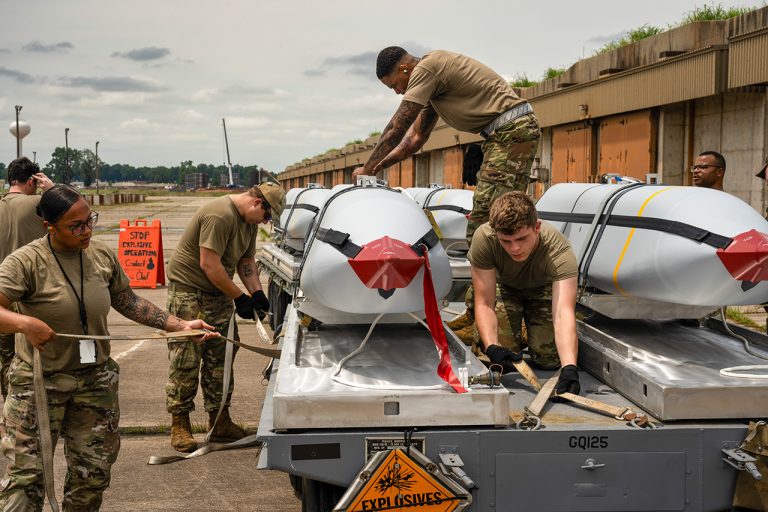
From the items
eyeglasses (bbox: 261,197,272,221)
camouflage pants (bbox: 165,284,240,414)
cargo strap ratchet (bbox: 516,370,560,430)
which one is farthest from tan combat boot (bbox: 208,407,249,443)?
cargo strap ratchet (bbox: 516,370,560,430)

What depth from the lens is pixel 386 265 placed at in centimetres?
399

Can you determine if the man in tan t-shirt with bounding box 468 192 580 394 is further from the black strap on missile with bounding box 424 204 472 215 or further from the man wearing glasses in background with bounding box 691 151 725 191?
the black strap on missile with bounding box 424 204 472 215

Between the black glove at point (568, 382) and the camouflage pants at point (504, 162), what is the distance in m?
1.57

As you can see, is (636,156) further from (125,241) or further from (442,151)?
(442,151)

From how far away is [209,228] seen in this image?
602 centimetres

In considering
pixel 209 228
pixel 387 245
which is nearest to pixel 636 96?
pixel 209 228

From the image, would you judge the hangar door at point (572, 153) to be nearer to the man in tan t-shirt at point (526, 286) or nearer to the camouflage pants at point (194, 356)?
the camouflage pants at point (194, 356)

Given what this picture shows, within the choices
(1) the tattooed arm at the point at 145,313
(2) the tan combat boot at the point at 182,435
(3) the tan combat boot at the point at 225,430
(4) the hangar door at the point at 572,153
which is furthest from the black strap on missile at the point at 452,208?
(4) the hangar door at the point at 572,153

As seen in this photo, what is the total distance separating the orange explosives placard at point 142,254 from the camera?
15570mm

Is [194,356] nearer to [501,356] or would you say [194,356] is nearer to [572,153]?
[501,356]

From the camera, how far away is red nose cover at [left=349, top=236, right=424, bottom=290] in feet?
13.1

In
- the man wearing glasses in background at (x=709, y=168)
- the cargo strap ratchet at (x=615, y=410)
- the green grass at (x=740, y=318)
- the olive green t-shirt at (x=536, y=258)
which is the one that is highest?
the man wearing glasses in background at (x=709, y=168)

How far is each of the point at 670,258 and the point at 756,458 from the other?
3.56 feet

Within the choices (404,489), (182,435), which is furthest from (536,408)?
(182,435)
